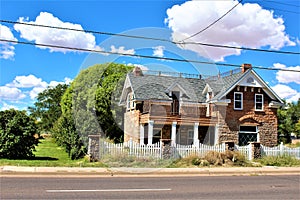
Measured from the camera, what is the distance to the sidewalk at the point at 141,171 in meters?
14.4

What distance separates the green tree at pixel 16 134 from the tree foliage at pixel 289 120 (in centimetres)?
4348

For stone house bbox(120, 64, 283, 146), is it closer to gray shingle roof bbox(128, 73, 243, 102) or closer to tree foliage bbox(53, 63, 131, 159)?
gray shingle roof bbox(128, 73, 243, 102)

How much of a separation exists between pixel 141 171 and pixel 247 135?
624 inches

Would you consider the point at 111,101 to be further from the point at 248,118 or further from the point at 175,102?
the point at 248,118

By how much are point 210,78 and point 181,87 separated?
195 inches

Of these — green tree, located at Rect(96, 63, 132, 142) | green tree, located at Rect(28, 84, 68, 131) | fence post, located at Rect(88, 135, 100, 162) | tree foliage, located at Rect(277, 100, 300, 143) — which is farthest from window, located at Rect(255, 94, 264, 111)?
green tree, located at Rect(28, 84, 68, 131)

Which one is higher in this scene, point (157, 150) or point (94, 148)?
point (94, 148)

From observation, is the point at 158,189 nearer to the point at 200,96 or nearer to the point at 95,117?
the point at 200,96

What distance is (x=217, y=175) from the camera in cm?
1641

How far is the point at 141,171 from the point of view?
16.3 metres

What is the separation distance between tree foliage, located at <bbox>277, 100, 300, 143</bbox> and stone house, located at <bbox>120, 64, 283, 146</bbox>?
2641cm

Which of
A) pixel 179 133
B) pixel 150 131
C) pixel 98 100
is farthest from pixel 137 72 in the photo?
pixel 98 100

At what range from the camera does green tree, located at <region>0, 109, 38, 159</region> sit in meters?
18.8

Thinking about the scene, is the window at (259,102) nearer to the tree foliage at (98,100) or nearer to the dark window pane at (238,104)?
the dark window pane at (238,104)
